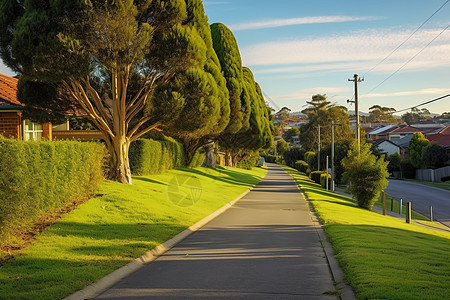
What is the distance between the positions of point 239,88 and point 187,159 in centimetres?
695

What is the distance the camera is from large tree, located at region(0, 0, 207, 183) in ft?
56.6

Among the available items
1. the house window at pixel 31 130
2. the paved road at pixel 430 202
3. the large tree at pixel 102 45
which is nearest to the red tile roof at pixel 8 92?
the house window at pixel 31 130

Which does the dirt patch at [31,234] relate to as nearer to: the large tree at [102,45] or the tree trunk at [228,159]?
the large tree at [102,45]

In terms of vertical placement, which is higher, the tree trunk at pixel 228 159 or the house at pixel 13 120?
the house at pixel 13 120

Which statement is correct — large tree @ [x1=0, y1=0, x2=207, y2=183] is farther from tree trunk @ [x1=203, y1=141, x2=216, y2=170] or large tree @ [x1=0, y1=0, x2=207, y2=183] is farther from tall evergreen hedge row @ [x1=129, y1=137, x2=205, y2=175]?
tree trunk @ [x1=203, y1=141, x2=216, y2=170]

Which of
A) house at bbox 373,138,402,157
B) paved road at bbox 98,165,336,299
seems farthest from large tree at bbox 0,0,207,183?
house at bbox 373,138,402,157

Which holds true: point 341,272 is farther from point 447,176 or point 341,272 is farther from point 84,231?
point 447,176

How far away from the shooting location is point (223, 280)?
8.38 metres

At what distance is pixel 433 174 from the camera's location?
6838cm

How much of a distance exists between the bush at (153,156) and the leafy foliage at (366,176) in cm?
1122

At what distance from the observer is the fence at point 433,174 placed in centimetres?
6581

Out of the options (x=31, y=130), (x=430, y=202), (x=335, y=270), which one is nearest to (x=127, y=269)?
(x=335, y=270)

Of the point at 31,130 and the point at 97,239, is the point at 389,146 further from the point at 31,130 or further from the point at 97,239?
the point at 97,239

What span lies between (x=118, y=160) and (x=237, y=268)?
41.7 ft
